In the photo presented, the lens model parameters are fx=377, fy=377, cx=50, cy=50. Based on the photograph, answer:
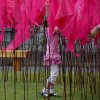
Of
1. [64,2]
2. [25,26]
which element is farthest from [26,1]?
[64,2]

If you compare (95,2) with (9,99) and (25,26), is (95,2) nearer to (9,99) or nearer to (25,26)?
(25,26)

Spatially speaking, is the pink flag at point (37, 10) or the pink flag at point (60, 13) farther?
the pink flag at point (37, 10)

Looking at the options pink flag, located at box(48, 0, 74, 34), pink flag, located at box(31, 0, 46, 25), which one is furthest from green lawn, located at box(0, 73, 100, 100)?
pink flag, located at box(48, 0, 74, 34)

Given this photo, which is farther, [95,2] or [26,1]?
[26,1]

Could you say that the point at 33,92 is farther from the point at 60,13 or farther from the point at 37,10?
the point at 60,13

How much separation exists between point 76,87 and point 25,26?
70.8 inches

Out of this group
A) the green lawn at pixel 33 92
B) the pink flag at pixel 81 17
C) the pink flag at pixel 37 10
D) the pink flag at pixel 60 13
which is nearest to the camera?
the pink flag at pixel 60 13

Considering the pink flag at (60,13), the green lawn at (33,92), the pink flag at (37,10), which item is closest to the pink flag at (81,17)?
the pink flag at (60,13)

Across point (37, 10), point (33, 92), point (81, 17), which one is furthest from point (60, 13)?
point (33, 92)

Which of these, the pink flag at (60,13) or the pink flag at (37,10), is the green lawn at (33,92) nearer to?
the pink flag at (37,10)

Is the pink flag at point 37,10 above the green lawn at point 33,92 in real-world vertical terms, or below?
above

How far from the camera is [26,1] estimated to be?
11.0 ft

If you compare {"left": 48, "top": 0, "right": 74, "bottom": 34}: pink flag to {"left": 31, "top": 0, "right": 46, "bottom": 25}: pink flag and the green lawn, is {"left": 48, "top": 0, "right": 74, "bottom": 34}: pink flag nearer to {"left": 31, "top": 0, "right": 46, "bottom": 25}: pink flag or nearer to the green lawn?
{"left": 31, "top": 0, "right": 46, "bottom": 25}: pink flag

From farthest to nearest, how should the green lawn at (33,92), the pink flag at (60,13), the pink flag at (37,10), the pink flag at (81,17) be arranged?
the green lawn at (33,92) → the pink flag at (37,10) → the pink flag at (81,17) → the pink flag at (60,13)
